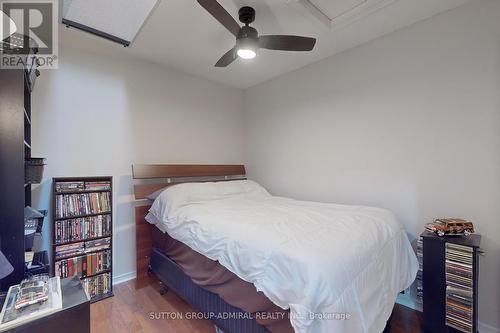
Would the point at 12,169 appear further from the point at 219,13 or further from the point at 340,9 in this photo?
the point at 340,9

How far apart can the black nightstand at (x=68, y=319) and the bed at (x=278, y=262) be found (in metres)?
0.74

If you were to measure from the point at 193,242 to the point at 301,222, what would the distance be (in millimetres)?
863

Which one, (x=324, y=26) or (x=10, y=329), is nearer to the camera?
(x=10, y=329)

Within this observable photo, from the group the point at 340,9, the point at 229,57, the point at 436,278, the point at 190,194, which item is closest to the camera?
the point at 436,278

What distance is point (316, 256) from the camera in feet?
3.93

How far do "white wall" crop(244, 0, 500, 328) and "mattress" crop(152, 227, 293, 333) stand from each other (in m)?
1.67

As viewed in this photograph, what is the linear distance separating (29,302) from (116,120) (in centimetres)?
191

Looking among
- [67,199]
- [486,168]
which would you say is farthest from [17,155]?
[486,168]

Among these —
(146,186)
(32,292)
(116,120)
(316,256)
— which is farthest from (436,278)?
(116,120)

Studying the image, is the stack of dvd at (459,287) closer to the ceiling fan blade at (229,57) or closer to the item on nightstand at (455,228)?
the item on nightstand at (455,228)

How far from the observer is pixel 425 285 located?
1.75 m

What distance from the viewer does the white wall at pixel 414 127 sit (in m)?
1.83

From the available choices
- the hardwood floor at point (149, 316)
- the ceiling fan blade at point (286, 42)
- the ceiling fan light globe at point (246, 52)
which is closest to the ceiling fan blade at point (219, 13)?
the ceiling fan light globe at point (246, 52)

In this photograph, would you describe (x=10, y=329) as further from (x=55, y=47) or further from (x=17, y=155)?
(x=55, y=47)
